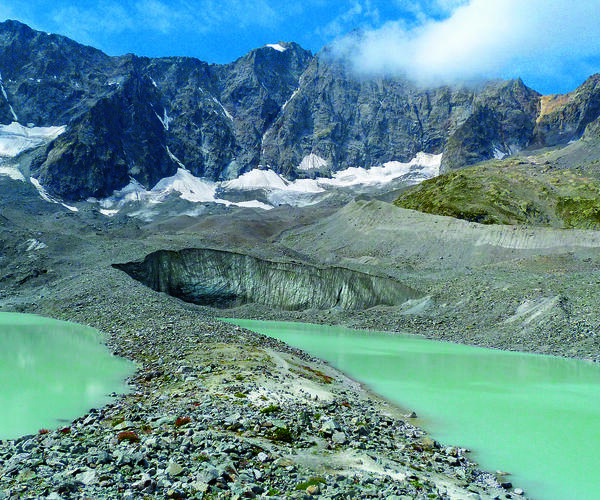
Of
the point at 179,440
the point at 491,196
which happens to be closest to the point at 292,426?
the point at 179,440

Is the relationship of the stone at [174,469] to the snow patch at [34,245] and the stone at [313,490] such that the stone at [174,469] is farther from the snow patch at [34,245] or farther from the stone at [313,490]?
the snow patch at [34,245]

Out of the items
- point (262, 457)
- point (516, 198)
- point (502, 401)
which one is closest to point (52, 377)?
point (262, 457)

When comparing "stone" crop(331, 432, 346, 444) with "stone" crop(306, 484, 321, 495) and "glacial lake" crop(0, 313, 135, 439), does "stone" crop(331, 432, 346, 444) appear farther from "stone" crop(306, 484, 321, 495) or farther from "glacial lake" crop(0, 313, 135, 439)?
"glacial lake" crop(0, 313, 135, 439)

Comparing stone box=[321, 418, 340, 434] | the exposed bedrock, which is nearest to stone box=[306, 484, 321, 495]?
stone box=[321, 418, 340, 434]

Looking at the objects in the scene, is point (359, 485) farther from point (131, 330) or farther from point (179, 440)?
point (131, 330)

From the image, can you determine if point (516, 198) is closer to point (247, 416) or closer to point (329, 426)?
point (329, 426)
